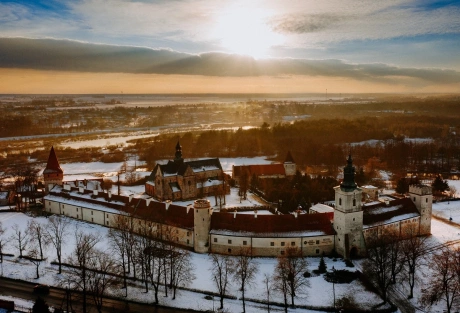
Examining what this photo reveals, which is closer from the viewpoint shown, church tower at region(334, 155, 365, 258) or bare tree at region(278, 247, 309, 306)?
bare tree at region(278, 247, 309, 306)

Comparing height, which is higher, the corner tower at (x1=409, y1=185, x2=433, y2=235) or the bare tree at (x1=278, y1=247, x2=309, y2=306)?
the corner tower at (x1=409, y1=185, x2=433, y2=235)

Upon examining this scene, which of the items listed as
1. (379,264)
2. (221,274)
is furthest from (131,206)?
(379,264)

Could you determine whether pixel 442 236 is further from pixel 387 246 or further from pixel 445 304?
pixel 445 304

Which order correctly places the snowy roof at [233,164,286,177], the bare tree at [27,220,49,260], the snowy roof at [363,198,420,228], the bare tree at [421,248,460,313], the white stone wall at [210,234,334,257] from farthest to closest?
1. the snowy roof at [233,164,286,177]
2. the snowy roof at [363,198,420,228]
3. the bare tree at [27,220,49,260]
4. the white stone wall at [210,234,334,257]
5. the bare tree at [421,248,460,313]

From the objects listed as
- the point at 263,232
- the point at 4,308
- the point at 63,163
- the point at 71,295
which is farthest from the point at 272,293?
the point at 63,163

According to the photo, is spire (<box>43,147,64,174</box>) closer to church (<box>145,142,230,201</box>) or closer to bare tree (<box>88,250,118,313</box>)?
church (<box>145,142,230,201</box>)

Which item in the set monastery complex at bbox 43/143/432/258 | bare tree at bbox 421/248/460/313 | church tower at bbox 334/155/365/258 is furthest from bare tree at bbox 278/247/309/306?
bare tree at bbox 421/248/460/313

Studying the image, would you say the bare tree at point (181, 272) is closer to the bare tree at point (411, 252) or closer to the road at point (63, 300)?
the road at point (63, 300)
